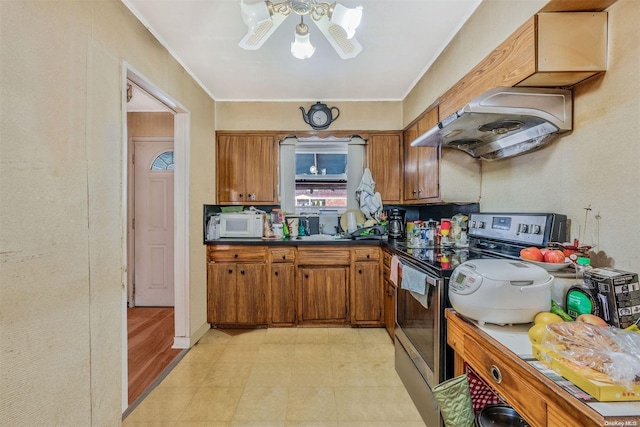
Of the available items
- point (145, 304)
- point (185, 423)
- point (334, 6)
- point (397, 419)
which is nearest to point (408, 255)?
point (397, 419)

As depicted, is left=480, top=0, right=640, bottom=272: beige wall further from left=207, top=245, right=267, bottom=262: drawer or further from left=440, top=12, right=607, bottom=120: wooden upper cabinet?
left=207, top=245, right=267, bottom=262: drawer

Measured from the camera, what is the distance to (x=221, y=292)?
303 centimetres

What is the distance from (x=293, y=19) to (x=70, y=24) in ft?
3.91

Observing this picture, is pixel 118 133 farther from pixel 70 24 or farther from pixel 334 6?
pixel 334 6

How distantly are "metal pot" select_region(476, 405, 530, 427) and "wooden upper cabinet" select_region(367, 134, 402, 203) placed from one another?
2.38 metres

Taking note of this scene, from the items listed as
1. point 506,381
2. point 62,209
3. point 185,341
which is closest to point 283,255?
point 185,341

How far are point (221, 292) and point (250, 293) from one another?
31 cm

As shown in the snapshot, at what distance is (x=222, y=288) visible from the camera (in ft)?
9.93

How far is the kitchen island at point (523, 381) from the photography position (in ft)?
2.04

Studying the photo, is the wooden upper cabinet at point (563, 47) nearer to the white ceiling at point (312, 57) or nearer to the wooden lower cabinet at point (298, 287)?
the white ceiling at point (312, 57)

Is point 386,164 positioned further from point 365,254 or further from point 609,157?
point 609,157

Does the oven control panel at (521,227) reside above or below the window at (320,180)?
below

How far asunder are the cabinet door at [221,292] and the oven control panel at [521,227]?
7.69 feet

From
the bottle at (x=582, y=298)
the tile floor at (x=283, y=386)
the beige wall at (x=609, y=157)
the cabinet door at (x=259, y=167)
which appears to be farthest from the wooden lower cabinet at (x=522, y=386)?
the cabinet door at (x=259, y=167)
